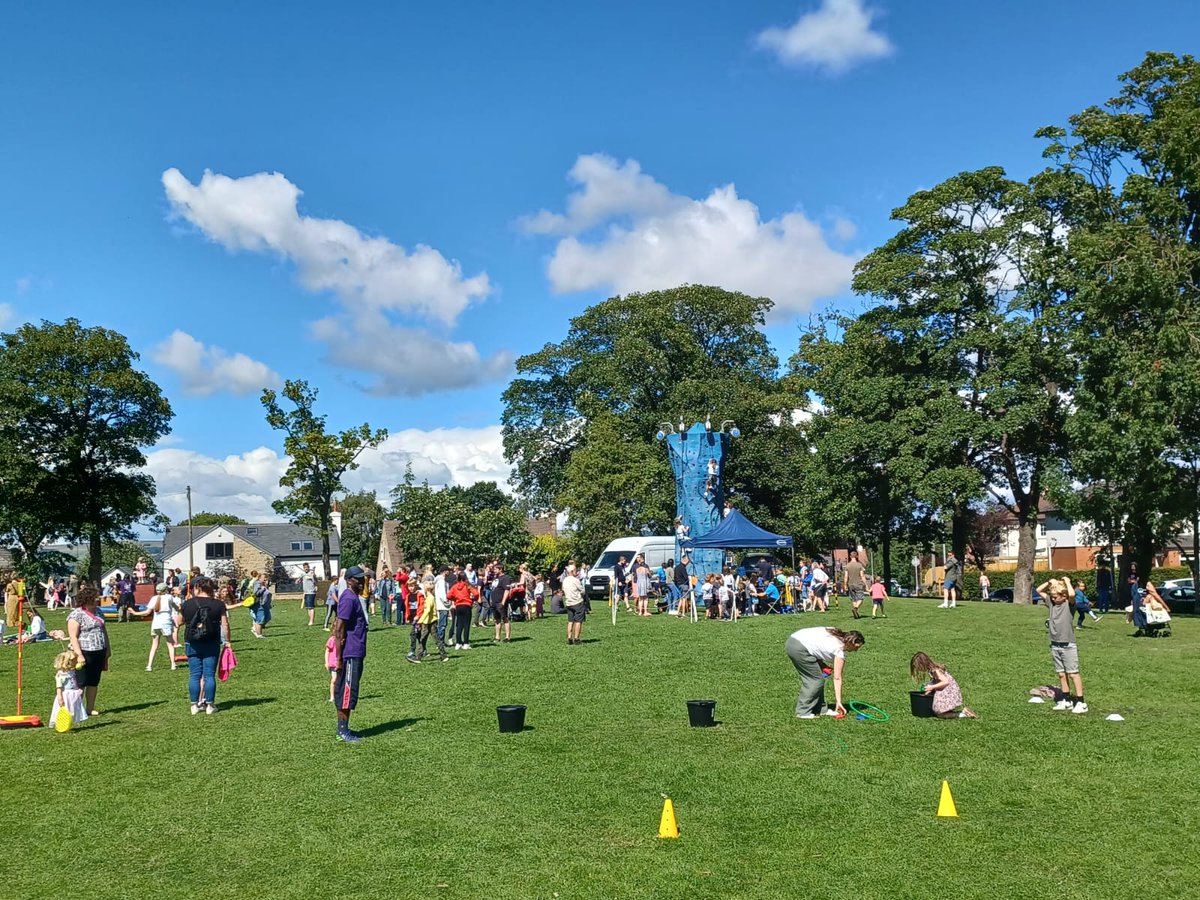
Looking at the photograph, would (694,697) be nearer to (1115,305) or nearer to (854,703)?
(854,703)

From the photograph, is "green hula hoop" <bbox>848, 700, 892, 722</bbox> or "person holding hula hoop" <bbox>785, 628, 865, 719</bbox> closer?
"green hula hoop" <bbox>848, 700, 892, 722</bbox>

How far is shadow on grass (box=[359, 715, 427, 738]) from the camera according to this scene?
11992mm

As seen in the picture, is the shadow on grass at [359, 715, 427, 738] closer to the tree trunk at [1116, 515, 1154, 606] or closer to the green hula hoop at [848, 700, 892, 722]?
the green hula hoop at [848, 700, 892, 722]

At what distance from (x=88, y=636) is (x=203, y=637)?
147cm

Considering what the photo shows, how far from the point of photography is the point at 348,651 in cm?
1169

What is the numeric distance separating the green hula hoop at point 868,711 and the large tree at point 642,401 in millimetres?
36972

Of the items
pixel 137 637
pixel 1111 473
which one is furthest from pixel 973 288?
pixel 137 637

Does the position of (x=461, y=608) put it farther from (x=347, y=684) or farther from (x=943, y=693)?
(x=943, y=693)

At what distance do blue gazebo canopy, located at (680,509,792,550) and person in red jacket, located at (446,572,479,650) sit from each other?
1113 cm

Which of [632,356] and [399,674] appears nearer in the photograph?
[399,674]

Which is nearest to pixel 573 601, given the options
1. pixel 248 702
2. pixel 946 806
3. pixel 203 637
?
pixel 248 702

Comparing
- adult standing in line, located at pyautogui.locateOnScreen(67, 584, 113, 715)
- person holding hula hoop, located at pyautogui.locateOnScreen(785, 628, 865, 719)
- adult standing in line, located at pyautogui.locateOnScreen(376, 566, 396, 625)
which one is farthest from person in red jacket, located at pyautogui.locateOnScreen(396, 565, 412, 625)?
person holding hula hoop, located at pyautogui.locateOnScreen(785, 628, 865, 719)

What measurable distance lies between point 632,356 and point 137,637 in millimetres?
30760

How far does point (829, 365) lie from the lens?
150ft
